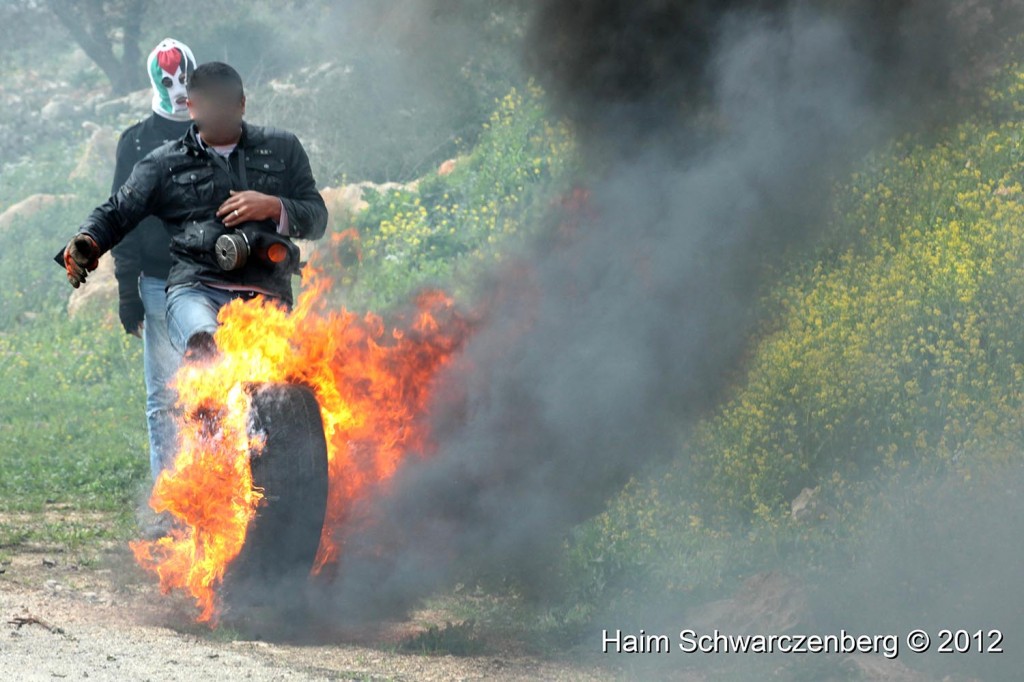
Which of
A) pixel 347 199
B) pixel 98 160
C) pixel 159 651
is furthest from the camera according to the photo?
pixel 98 160

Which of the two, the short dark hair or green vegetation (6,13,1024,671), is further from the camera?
green vegetation (6,13,1024,671)

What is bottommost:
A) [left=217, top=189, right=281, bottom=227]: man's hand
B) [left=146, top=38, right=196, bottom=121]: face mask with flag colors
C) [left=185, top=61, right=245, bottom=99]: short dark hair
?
[left=217, top=189, right=281, bottom=227]: man's hand

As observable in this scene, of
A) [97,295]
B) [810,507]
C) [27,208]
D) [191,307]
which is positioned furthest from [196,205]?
[27,208]

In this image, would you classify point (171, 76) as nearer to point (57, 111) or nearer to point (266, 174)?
point (266, 174)

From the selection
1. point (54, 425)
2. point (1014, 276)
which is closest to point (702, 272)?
point (1014, 276)

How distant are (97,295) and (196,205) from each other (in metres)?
10.4

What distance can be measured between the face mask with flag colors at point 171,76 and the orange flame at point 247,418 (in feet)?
5.23

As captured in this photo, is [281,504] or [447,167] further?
[447,167]

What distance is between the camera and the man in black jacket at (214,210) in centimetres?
585

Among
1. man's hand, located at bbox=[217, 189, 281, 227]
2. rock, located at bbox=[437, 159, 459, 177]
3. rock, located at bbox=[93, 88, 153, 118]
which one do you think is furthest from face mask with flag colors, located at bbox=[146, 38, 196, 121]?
rock, located at bbox=[93, 88, 153, 118]

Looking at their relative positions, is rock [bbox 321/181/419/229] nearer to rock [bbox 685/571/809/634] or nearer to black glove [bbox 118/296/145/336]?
black glove [bbox 118/296/145/336]

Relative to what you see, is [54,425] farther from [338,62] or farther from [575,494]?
[338,62]

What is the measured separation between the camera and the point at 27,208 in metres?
19.1

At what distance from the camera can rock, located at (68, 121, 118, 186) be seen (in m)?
20.7
